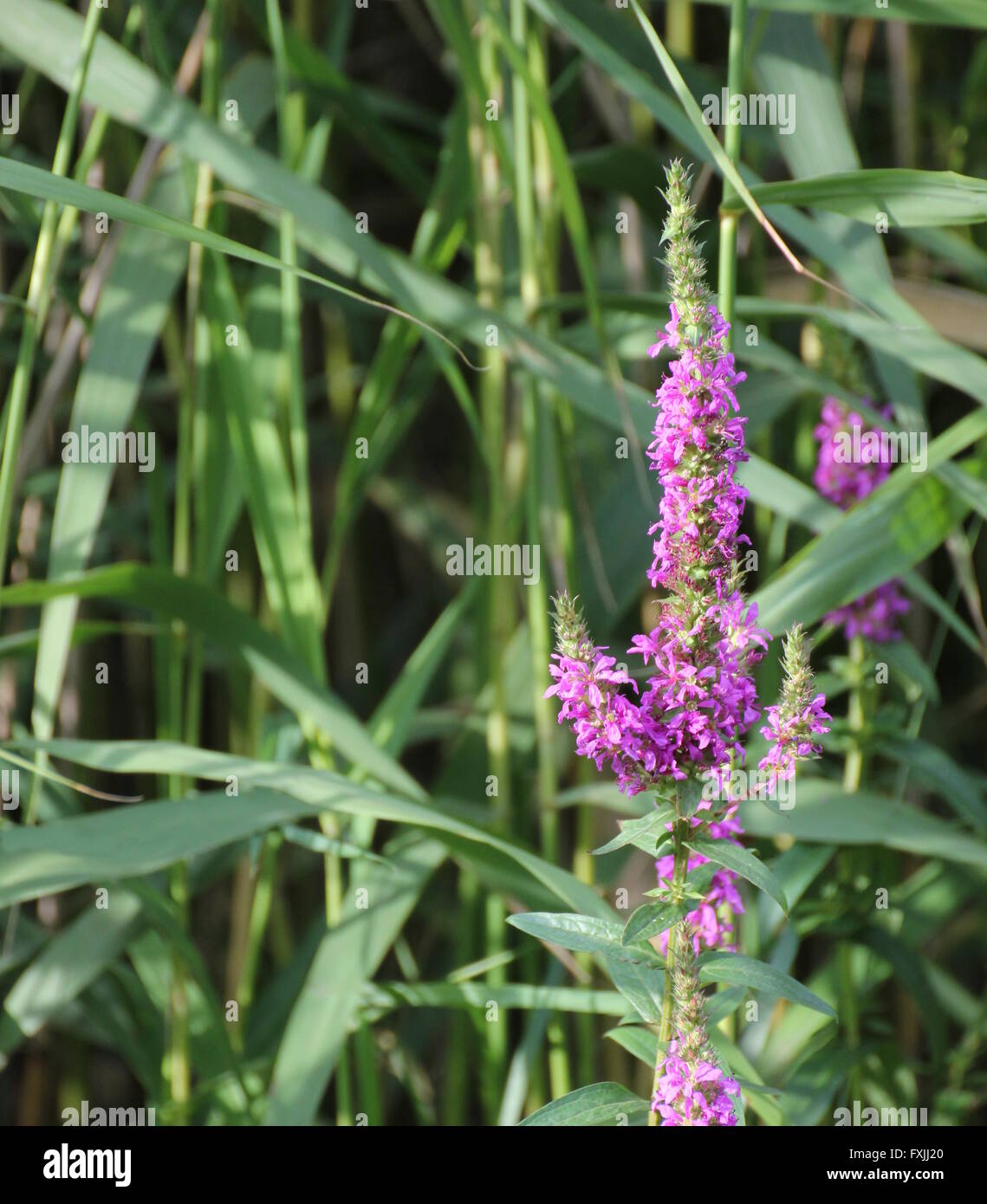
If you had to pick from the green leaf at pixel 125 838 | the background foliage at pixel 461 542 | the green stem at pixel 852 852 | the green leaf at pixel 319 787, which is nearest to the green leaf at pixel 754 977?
the background foliage at pixel 461 542

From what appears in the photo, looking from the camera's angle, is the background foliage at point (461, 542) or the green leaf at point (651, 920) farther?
the background foliage at point (461, 542)

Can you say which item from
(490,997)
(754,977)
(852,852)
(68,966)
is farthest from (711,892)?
(68,966)

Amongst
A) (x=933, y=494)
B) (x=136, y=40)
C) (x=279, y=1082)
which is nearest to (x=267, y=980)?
(x=279, y=1082)

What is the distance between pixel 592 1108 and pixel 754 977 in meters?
0.10

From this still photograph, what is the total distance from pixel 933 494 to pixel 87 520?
2.16 ft

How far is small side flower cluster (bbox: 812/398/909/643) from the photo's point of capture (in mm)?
934

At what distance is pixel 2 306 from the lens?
116cm

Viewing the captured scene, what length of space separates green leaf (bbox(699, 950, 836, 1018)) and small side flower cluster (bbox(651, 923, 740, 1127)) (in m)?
0.03

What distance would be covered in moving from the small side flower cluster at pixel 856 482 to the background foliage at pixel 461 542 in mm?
31

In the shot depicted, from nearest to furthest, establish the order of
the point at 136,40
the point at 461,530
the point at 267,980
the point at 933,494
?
the point at 933,494
the point at 136,40
the point at 267,980
the point at 461,530

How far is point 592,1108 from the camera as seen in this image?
1.83ft

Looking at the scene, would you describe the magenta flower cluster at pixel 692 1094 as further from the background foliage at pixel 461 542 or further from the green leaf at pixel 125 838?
the green leaf at pixel 125 838

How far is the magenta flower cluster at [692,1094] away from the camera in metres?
0.51

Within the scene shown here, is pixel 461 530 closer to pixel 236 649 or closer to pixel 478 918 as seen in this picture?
pixel 478 918
